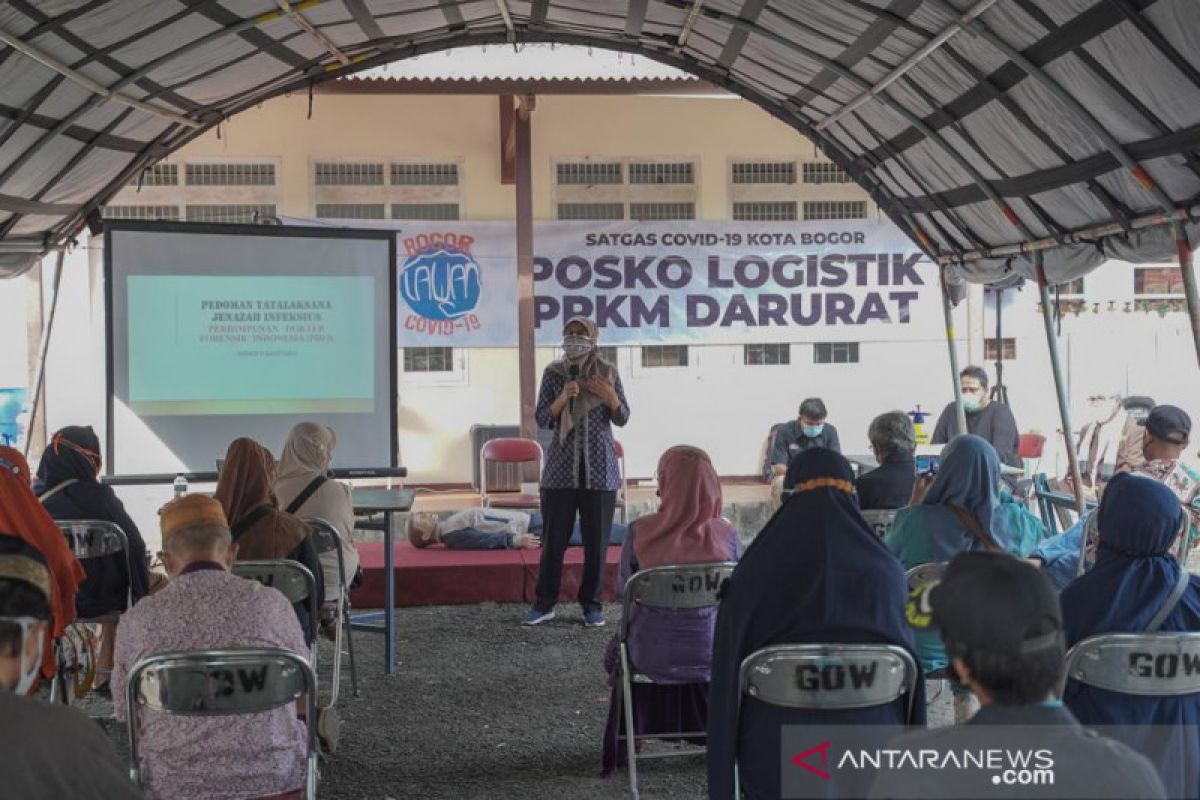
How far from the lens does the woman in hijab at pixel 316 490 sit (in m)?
5.02

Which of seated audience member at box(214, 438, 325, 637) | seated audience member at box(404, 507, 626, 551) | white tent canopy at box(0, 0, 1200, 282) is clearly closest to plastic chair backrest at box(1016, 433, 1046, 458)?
white tent canopy at box(0, 0, 1200, 282)

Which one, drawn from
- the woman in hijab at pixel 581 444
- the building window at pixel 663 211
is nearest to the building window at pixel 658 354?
the building window at pixel 663 211

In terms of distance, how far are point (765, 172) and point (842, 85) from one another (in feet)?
16.7

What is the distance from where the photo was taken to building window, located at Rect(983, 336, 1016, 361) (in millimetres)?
11406

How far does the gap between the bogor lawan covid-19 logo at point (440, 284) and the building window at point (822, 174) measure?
10.8 ft

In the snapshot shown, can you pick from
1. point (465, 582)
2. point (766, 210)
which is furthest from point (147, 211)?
point (766, 210)

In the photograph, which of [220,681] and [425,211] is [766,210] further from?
[220,681]

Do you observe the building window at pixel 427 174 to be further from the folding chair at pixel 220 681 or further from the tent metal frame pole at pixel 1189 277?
the folding chair at pixel 220 681

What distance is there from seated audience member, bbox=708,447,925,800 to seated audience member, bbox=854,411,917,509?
2.50 metres

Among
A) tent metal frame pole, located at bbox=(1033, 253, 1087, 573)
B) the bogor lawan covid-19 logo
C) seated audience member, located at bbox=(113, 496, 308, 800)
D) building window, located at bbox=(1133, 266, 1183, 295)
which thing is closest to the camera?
seated audience member, located at bbox=(113, 496, 308, 800)

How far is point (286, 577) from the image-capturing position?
13.4ft

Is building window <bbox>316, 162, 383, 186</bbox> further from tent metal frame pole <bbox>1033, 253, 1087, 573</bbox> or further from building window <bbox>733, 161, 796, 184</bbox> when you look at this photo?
tent metal frame pole <bbox>1033, 253, 1087, 573</bbox>

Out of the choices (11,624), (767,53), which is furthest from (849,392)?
(11,624)

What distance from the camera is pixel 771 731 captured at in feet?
9.39
